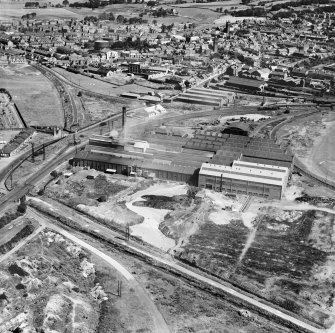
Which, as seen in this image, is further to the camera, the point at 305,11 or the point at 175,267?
the point at 305,11

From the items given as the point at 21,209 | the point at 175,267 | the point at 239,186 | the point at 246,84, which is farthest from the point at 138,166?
the point at 246,84

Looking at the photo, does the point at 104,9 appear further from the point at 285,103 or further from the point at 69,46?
the point at 285,103

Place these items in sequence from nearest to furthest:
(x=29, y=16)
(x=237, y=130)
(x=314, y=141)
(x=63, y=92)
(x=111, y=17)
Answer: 1. (x=237, y=130)
2. (x=314, y=141)
3. (x=63, y=92)
4. (x=29, y=16)
5. (x=111, y=17)

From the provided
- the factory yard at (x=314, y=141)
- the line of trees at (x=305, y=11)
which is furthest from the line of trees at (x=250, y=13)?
the factory yard at (x=314, y=141)

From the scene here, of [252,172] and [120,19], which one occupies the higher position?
[120,19]

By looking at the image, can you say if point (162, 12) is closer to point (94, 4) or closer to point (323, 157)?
point (94, 4)

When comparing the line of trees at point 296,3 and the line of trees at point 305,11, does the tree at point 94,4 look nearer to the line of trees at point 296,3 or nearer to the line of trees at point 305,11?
the line of trees at point 296,3
